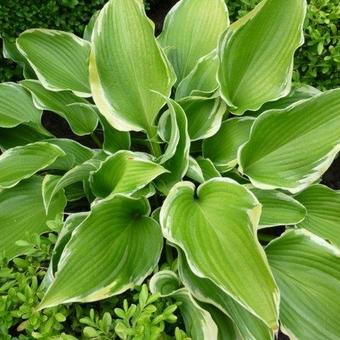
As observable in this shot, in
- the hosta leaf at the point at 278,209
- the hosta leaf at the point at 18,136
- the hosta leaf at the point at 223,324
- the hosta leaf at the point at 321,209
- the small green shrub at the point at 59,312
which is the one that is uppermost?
the hosta leaf at the point at 18,136

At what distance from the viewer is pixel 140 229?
1646mm

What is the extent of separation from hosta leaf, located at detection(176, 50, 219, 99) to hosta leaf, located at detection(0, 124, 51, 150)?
0.49 meters

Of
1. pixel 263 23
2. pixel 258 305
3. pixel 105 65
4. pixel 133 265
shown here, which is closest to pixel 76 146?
pixel 105 65

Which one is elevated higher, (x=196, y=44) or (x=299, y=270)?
(x=196, y=44)

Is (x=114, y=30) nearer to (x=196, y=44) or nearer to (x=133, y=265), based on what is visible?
(x=196, y=44)

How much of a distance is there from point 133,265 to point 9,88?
0.76 m

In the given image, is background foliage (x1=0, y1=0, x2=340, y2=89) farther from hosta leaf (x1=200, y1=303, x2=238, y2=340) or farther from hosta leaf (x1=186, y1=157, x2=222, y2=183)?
hosta leaf (x1=200, y1=303, x2=238, y2=340)

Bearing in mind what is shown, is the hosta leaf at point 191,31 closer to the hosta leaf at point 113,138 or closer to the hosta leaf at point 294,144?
the hosta leaf at point 113,138

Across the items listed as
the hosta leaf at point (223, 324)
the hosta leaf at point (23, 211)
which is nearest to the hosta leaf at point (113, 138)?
the hosta leaf at point (23, 211)

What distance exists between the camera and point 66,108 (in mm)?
1870

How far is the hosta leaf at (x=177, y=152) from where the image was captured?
5.24 feet

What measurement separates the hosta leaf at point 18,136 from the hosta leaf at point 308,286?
894mm

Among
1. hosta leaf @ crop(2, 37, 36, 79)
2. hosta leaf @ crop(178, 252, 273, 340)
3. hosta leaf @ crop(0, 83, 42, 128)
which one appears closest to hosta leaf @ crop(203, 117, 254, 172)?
hosta leaf @ crop(178, 252, 273, 340)

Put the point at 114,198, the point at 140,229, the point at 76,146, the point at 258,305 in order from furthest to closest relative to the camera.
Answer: the point at 76,146 → the point at 140,229 → the point at 114,198 → the point at 258,305
